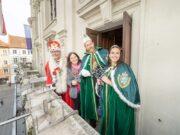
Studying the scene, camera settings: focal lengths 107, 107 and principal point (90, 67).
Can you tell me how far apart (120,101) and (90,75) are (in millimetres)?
729

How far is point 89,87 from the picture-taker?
2.12 meters

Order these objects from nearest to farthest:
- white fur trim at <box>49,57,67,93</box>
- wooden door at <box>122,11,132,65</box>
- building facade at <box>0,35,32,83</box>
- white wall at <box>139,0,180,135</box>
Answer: white wall at <box>139,0,180,135</box>
wooden door at <box>122,11,132,65</box>
white fur trim at <box>49,57,67,93</box>
building facade at <box>0,35,32,83</box>

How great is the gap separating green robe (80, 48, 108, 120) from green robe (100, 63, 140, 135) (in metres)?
0.38

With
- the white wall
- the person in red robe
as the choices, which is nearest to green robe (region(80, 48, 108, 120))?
the person in red robe

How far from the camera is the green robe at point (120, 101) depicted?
1530 mm

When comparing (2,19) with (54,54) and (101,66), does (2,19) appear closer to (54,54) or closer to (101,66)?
(54,54)

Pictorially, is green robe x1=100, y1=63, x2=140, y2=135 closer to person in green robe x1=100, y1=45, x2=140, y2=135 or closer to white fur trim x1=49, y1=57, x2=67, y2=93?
person in green robe x1=100, y1=45, x2=140, y2=135

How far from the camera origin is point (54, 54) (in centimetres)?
247

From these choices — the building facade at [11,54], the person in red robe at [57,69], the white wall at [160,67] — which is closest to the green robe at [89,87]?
the person in red robe at [57,69]

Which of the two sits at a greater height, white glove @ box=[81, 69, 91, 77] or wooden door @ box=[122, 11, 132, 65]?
wooden door @ box=[122, 11, 132, 65]

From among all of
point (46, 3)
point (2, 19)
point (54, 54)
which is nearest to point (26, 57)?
point (46, 3)

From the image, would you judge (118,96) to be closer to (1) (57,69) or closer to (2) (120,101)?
(2) (120,101)

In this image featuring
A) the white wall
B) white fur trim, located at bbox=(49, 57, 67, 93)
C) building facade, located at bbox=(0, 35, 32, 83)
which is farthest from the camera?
building facade, located at bbox=(0, 35, 32, 83)

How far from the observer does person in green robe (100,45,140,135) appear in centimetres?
153
